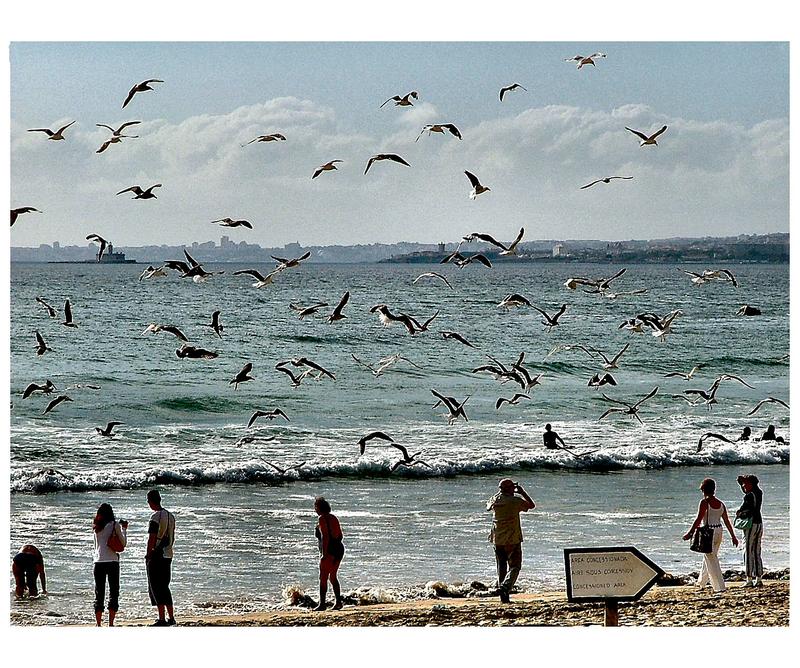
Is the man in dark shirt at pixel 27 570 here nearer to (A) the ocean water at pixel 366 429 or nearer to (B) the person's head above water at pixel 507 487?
(A) the ocean water at pixel 366 429

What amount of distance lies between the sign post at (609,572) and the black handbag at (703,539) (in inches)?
57.2

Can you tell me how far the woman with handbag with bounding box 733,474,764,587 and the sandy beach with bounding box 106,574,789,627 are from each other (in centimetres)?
20

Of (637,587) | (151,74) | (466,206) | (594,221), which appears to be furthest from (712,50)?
(637,587)

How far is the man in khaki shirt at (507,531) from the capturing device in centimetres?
995

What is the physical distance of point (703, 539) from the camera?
978 centimetres

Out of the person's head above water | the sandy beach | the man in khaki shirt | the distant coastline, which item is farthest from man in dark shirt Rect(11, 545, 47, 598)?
the distant coastline

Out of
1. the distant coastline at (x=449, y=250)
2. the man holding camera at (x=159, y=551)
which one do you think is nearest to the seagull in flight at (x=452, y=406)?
the distant coastline at (x=449, y=250)

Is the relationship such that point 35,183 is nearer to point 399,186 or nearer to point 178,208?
point 178,208

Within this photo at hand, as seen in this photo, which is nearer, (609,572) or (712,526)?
(609,572)

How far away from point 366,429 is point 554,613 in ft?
32.3

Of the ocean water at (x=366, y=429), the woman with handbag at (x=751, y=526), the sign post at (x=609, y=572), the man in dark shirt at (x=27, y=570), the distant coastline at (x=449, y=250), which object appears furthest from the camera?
the distant coastline at (x=449, y=250)

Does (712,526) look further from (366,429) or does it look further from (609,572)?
(366,429)

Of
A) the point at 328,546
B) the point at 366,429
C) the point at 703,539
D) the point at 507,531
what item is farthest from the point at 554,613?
the point at 366,429

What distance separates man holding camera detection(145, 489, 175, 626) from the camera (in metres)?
9.25
